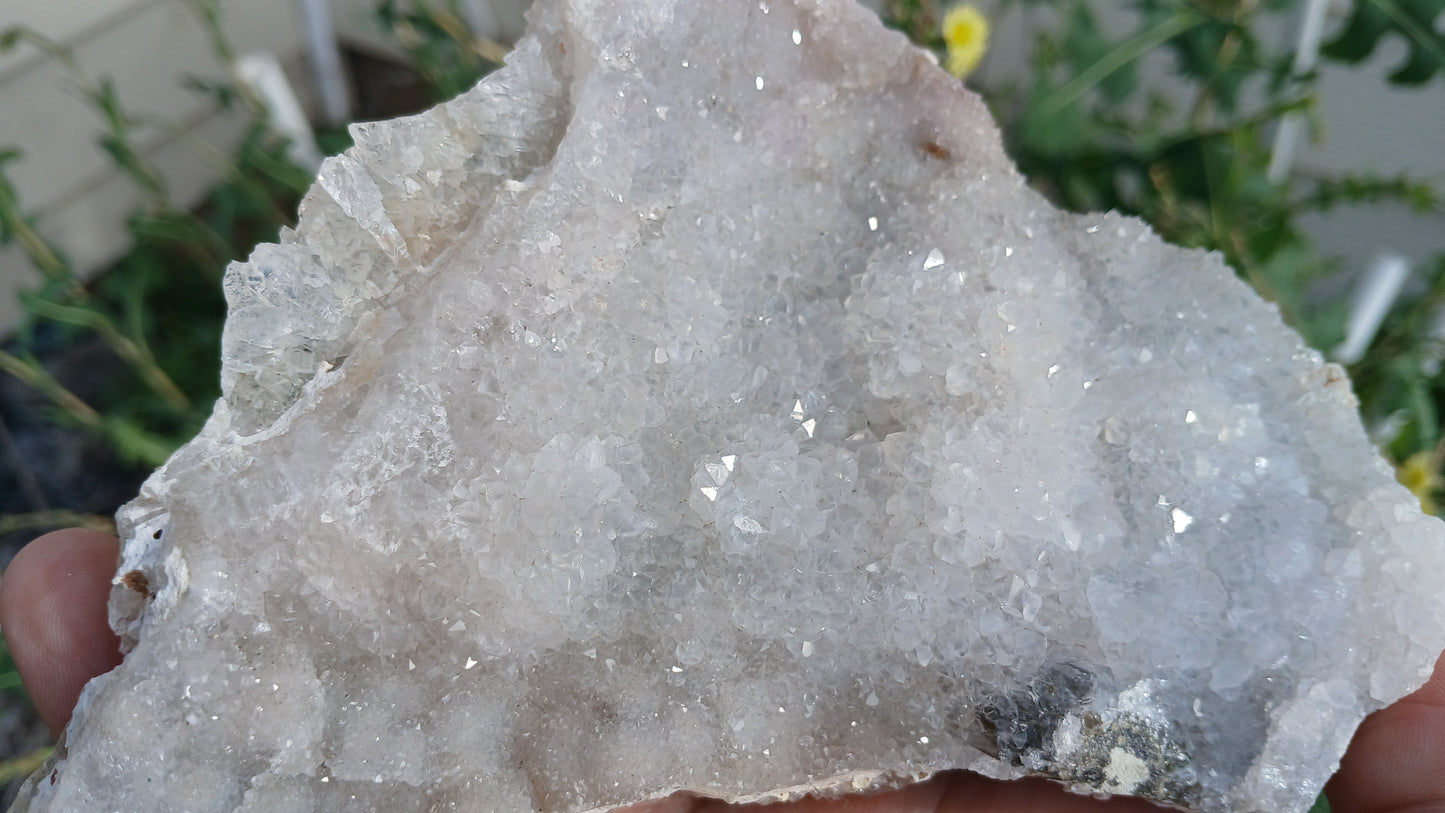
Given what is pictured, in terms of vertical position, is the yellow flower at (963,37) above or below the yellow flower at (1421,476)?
above

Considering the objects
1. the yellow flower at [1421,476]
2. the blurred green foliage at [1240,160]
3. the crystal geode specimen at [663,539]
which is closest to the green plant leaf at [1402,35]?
the blurred green foliage at [1240,160]

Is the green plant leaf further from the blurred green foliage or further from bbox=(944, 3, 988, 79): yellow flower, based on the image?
bbox=(944, 3, 988, 79): yellow flower

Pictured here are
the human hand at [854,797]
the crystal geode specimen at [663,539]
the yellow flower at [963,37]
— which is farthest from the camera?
the yellow flower at [963,37]

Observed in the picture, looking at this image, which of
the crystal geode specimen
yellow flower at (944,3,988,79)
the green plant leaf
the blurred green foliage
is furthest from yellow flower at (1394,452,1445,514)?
yellow flower at (944,3,988,79)

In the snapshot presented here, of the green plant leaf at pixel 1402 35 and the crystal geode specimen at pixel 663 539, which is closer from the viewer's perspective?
the crystal geode specimen at pixel 663 539

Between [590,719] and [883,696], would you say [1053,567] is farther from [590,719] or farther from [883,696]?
[590,719]

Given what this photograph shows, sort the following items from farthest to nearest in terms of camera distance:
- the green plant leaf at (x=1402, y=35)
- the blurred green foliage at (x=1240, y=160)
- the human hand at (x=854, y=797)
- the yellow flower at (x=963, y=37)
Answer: the yellow flower at (x=963, y=37) < the blurred green foliage at (x=1240, y=160) < the green plant leaf at (x=1402, y=35) < the human hand at (x=854, y=797)

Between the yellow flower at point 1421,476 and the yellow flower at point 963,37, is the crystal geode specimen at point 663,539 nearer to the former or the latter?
the yellow flower at point 1421,476
